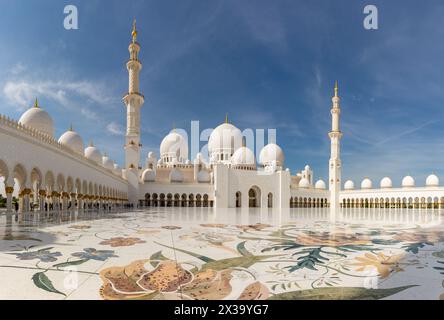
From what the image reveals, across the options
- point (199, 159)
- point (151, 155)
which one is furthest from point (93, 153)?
point (199, 159)

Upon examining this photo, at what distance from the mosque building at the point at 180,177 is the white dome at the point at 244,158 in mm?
103

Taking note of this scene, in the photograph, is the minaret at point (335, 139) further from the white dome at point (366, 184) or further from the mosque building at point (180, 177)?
the white dome at point (366, 184)

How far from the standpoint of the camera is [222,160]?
34062 millimetres

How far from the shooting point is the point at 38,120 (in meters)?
16.5

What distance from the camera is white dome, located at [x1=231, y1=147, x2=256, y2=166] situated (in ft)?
99.3

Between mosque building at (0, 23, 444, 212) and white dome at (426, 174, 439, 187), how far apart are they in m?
0.09

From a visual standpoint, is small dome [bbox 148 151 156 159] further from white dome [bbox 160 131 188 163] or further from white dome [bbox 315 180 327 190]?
white dome [bbox 315 180 327 190]

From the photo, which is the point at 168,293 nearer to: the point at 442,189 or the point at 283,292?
the point at 283,292

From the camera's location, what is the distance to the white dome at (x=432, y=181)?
1324 inches

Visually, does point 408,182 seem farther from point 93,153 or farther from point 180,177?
point 93,153

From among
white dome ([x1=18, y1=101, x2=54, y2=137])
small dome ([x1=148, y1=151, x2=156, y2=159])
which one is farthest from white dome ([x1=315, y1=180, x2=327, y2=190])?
white dome ([x1=18, y1=101, x2=54, y2=137])

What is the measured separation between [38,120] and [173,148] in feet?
63.9
